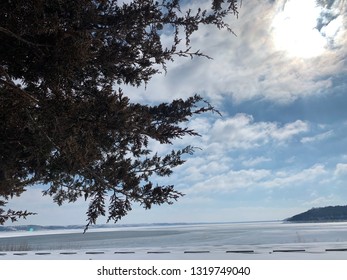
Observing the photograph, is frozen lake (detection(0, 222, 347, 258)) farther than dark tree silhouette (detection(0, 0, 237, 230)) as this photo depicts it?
Yes

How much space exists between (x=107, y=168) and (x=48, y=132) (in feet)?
7.08

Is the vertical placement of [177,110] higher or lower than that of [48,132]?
higher

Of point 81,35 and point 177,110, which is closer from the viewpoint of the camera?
point 81,35

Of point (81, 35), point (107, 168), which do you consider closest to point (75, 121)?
point (81, 35)

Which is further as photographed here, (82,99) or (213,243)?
(213,243)

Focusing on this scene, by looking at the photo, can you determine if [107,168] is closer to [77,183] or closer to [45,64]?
[77,183]

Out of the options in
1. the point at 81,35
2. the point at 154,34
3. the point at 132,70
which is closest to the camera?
the point at 81,35

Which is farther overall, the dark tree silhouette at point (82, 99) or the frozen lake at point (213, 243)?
the frozen lake at point (213, 243)
